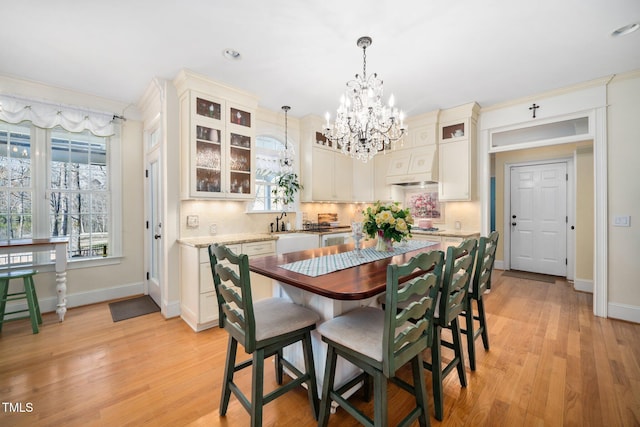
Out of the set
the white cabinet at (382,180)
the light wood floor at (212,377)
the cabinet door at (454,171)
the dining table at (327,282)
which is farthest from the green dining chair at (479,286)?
the white cabinet at (382,180)

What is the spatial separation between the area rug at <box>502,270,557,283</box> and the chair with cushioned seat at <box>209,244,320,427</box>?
4779 mm

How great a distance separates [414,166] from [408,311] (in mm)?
3665

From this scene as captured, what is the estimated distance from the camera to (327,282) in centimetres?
150

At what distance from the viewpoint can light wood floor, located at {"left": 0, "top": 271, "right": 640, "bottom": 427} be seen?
1.66m

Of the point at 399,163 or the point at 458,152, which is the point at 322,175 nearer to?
the point at 399,163

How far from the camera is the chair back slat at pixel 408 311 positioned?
3.87 feet

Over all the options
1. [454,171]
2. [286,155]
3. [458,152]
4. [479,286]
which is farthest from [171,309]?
[458,152]

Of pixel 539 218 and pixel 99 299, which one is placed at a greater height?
pixel 539 218

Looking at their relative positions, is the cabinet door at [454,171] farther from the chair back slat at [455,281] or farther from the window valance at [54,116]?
the window valance at [54,116]

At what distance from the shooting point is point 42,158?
326cm

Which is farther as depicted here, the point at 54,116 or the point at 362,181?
the point at 362,181

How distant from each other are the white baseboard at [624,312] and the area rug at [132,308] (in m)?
5.36

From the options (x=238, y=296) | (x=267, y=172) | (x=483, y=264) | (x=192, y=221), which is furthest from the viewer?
(x=267, y=172)

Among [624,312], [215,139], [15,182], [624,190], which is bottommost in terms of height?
[624,312]
